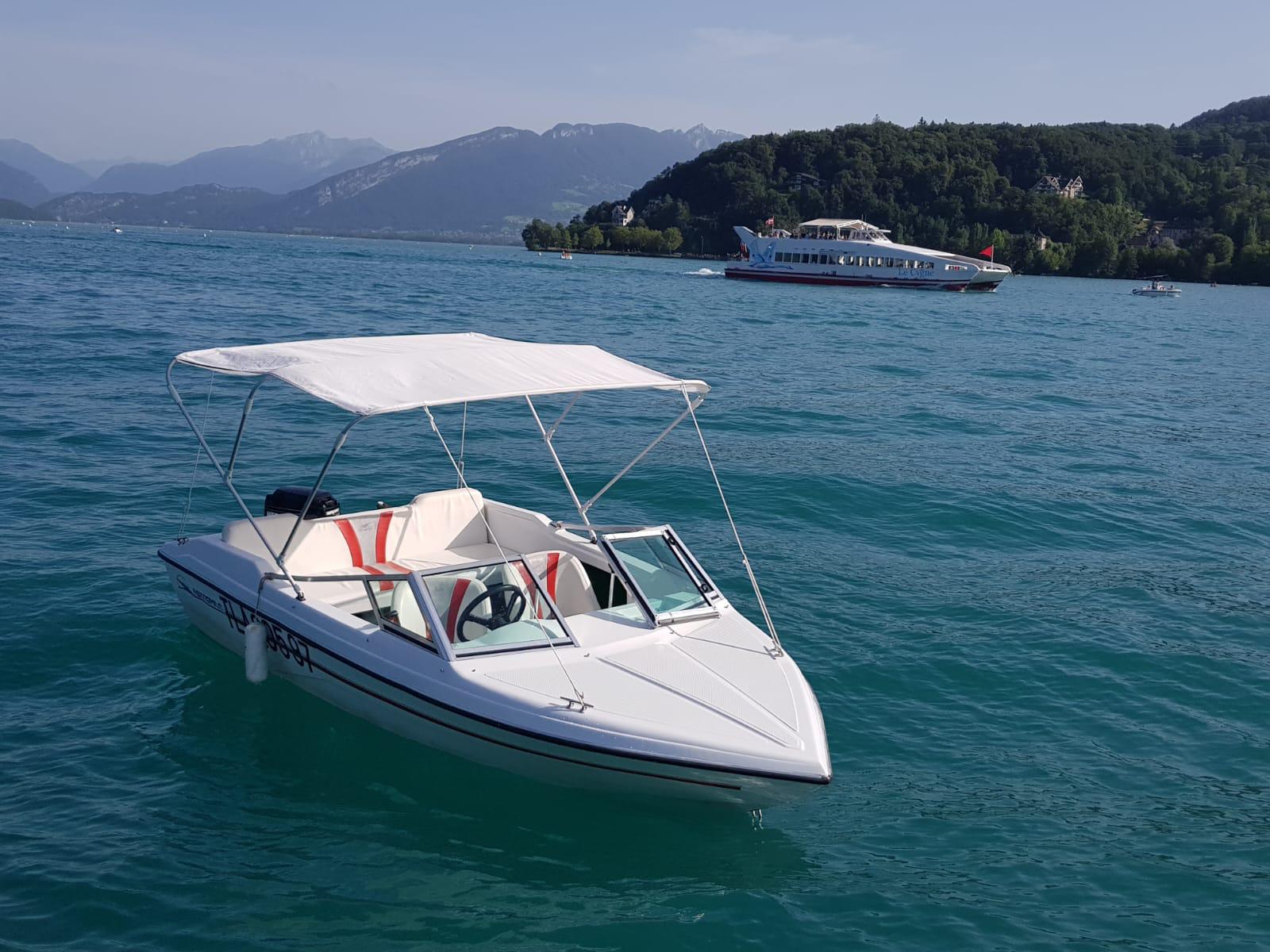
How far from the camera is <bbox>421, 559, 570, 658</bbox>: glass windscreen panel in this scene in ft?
28.0

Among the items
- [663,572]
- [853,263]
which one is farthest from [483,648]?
[853,263]

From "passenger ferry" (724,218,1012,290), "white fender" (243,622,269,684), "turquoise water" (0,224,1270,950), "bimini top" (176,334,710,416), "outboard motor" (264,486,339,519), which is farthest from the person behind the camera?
"passenger ferry" (724,218,1012,290)

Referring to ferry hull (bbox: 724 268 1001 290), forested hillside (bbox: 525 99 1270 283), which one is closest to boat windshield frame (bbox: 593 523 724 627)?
→ ferry hull (bbox: 724 268 1001 290)

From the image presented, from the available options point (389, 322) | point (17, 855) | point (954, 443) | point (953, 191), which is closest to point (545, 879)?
point (17, 855)

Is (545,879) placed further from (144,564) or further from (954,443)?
(954,443)

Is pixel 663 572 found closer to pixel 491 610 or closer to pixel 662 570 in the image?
pixel 662 570

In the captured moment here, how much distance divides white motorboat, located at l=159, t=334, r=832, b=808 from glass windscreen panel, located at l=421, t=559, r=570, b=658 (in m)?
0.02

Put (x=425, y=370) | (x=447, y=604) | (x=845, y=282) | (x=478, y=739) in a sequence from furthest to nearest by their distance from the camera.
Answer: (x=845, y=282) → (x=425, y=370) → (x=447, y=604) → (x=478, y=739)

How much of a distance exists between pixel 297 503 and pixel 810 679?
605 cm

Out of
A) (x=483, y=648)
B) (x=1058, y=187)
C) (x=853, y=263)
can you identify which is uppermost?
(x=1058, y=187)

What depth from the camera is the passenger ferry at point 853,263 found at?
91750 mm

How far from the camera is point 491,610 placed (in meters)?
8.85

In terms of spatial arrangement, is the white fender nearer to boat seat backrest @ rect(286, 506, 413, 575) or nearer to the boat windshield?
boat seat backrest @ rect(286, 506, 413, 575)

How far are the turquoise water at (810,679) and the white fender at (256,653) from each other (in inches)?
16.4
